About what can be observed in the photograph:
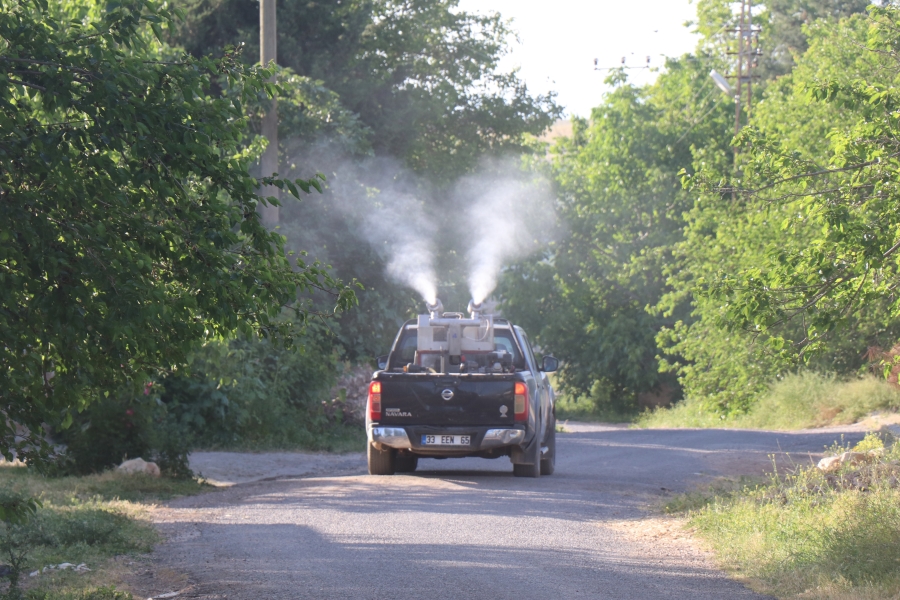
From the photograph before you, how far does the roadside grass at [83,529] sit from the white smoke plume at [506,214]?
12.7 metres

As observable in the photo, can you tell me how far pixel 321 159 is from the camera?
25.2 m

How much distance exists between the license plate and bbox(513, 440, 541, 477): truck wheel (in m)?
0.98

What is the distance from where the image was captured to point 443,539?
9109 mm

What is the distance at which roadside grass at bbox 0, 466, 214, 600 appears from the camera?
24.5ft

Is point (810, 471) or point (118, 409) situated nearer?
point (810, 471)

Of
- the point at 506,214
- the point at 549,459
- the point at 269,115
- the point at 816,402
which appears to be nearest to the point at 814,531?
the point at 549,459

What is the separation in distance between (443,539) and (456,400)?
4.30 meters

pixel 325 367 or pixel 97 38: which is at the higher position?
pixel 97 38

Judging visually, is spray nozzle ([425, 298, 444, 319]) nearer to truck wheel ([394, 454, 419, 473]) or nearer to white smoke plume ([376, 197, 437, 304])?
truck wheel ([394, 454, 419, 473])

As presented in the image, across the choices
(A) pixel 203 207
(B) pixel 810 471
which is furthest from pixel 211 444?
(A) pixel 203 207

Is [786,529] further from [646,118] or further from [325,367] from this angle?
[646,118]

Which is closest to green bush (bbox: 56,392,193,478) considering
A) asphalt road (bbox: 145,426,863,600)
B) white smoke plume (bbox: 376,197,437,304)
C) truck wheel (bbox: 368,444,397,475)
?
asphalt road (bbox: 145,426,863,600)

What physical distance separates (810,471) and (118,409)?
8674 mm

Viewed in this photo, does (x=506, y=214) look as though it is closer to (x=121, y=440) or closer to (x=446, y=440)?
(x=121, y=440)
